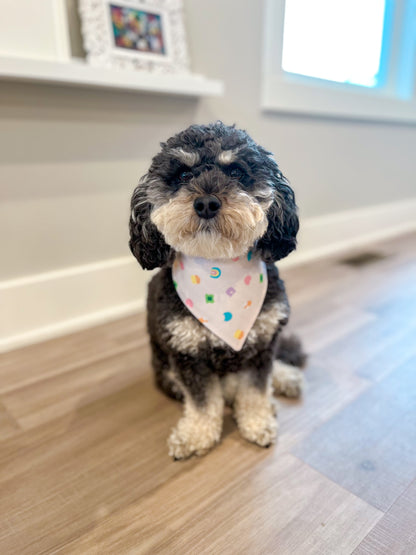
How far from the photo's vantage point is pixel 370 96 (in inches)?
119

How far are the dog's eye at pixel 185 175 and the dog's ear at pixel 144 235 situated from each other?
→ 0.30 feet

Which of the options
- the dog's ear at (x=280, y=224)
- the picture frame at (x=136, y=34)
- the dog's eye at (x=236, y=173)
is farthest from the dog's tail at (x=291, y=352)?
the picture frame at (x=136, y=34)

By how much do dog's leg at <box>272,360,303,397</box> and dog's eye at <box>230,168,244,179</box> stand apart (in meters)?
0.72

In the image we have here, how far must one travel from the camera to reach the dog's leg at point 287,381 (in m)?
1.37

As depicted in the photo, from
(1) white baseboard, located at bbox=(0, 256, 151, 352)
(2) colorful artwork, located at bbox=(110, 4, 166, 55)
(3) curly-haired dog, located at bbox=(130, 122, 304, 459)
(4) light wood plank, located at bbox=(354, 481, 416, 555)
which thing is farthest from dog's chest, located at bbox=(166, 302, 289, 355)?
(2) colorful artwork, located at bbox=(110, 4, 166, 55)

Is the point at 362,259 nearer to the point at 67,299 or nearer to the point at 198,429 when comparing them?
the point at 67,299

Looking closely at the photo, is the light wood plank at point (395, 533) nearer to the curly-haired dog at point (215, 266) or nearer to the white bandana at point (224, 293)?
the curly-haired dog at point (215, 266)

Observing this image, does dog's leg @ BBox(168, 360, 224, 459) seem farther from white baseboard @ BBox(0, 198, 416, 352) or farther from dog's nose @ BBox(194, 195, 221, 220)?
white baseboard @ BBox(0, 198, 416, 352)

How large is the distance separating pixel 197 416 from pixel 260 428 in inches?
7.1

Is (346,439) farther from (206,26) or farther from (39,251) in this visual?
(206,26)

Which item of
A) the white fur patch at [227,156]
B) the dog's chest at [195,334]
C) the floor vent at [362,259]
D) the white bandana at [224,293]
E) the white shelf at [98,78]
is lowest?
the floor vent at [362,259]

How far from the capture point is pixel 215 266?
3.55 feet

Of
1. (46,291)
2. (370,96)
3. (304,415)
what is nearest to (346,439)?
(304,415)

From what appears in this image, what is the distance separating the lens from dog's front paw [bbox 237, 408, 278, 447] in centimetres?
117
